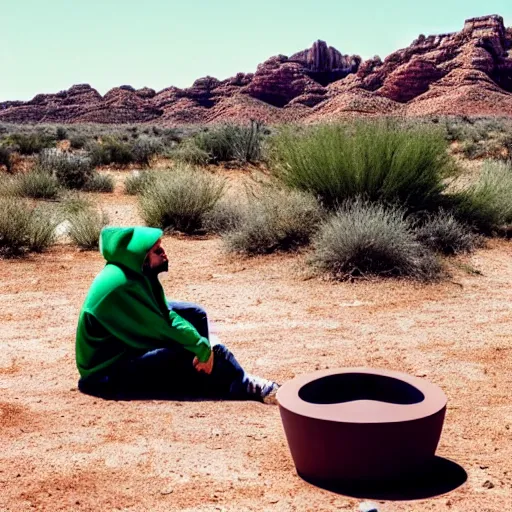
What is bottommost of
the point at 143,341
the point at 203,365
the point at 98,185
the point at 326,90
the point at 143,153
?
the point at 203,365

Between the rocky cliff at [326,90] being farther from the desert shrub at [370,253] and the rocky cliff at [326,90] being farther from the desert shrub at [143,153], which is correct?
the desert shrub at [370,253]

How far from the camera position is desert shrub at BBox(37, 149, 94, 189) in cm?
1753

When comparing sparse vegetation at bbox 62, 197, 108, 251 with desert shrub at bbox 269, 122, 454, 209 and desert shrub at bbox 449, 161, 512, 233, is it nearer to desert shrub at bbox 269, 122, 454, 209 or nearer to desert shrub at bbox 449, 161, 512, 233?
desert shrub at bbox 269, 122, 454, 209

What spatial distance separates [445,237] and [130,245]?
6.40 m

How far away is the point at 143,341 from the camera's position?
197 inches

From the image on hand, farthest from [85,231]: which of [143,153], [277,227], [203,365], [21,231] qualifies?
[143,153]

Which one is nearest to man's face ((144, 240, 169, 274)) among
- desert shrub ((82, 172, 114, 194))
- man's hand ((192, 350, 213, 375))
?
man's hand ((192, 350, 213, 375))

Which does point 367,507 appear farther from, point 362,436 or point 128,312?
point 128,312

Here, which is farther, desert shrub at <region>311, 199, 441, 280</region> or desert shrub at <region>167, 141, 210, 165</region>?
desert shrub at <region>167, 141, 210, 165</region>

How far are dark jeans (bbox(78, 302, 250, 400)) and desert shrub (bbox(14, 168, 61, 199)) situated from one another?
11.1 metres

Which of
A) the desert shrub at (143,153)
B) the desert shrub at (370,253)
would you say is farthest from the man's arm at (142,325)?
the desert shrub at (143,153)

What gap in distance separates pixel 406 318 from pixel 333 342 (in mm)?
1131

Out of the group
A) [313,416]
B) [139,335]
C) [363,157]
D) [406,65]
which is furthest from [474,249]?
[406,65]

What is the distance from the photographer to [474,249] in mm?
10609
